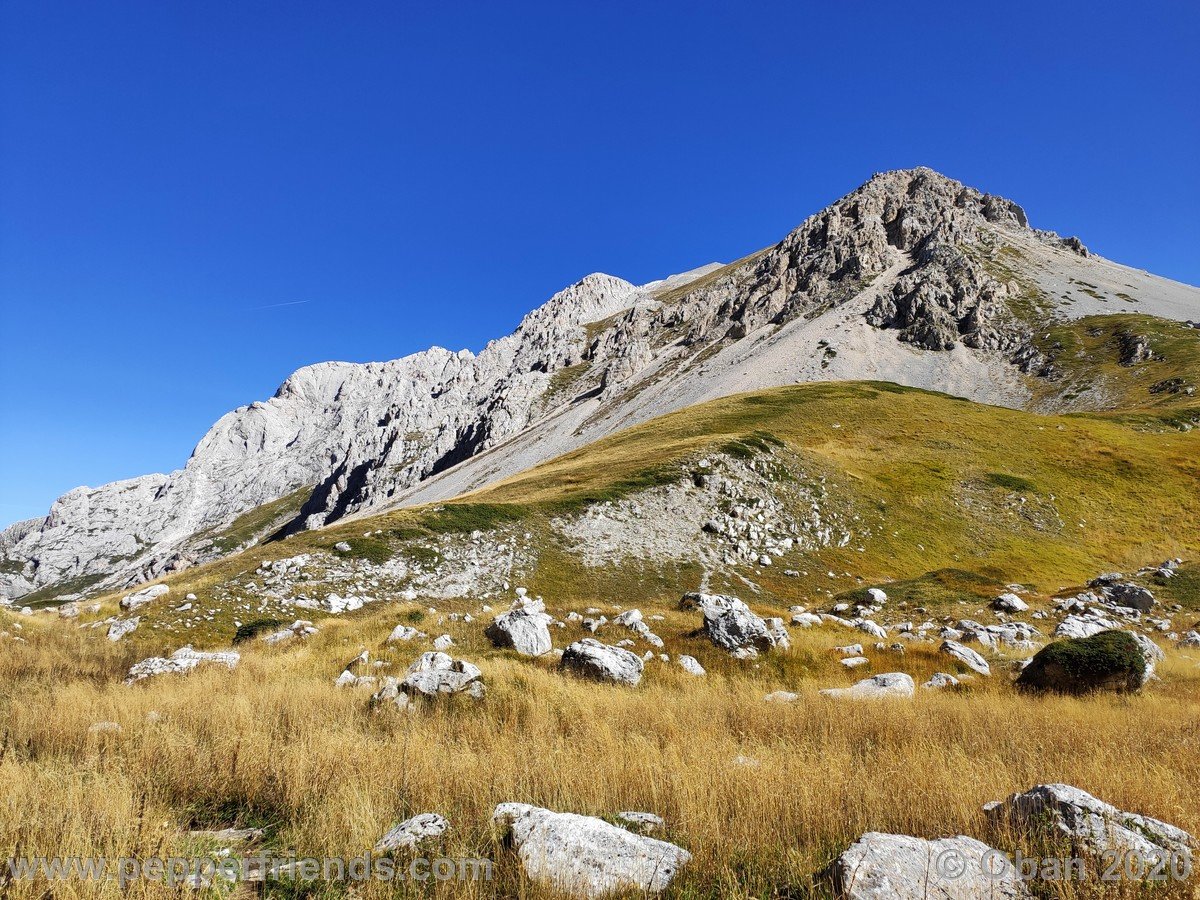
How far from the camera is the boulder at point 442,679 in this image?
1010 cm

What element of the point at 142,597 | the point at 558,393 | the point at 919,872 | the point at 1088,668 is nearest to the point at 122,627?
the point at 142,597

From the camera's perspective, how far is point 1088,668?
13.0 metres

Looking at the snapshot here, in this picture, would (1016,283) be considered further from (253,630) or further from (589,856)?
(589,856)

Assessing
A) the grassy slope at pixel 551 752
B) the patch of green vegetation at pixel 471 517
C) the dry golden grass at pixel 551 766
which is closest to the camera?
the dry golden grass at pixel 551 766

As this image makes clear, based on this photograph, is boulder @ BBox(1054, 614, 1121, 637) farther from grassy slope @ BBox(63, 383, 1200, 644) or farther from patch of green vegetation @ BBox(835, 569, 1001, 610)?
grassy slope @ BBox(63, 383, 1200, 644)

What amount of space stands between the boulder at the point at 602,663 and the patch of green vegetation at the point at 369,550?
20.3m

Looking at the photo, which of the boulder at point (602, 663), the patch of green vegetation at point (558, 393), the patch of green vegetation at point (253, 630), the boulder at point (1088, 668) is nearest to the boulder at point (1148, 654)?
the boulder at point (1088, 668)

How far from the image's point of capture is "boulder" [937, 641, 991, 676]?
15149mm

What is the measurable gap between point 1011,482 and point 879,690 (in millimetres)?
57651

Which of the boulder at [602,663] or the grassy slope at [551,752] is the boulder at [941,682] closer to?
the grassy slope at [551,752]

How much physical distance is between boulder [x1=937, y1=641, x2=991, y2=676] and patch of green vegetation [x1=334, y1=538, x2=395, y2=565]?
26367 mm

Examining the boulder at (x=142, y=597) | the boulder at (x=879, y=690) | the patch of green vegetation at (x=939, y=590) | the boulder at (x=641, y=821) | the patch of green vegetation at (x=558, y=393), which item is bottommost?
the patch of green vegetation at (x=939, y=590)

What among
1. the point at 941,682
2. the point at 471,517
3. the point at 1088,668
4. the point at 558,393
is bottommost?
the point at 941,682

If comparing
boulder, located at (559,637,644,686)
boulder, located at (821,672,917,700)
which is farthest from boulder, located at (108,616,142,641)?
boulder, located at (821,672,917,700)
